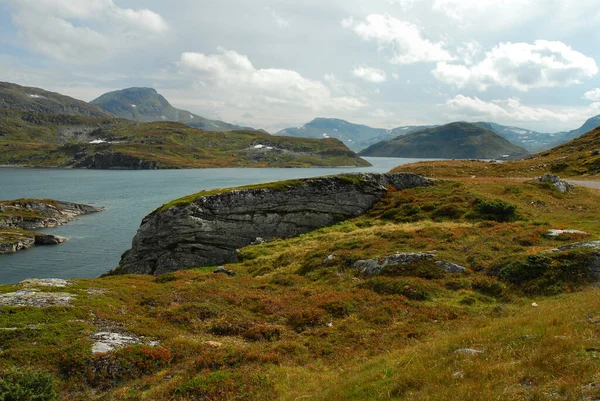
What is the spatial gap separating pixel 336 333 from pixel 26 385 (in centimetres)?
1155

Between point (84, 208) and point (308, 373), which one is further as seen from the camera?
point (84, 208)

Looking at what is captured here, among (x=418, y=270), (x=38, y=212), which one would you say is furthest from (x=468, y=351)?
(x=38, y=212)

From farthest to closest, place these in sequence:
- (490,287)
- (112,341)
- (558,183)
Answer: (558,183) < (490,287) < (112,341)

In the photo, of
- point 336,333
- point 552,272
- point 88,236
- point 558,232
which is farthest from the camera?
point 88,236

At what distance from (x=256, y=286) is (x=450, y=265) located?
1372 centimetres

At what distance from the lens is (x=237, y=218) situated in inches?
1697

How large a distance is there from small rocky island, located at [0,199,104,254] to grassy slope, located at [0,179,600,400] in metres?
62.4

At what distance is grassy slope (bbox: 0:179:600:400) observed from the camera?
9562 millimetres

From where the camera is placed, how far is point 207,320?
57.9 ft

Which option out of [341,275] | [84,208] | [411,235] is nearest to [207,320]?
[341,275]

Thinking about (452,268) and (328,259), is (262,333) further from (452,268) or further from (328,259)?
(452,268)

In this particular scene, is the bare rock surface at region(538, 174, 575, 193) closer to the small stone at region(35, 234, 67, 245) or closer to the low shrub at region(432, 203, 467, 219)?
the low shrub at region(432, 203, 467, 219)

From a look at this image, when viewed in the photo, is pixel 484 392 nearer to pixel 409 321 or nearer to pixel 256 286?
pixel 409 321

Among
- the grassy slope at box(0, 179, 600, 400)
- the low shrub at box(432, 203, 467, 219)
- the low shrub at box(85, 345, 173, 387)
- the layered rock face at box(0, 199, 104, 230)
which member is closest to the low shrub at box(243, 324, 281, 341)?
the grassy slope at box(0, 179, 600, 400)
